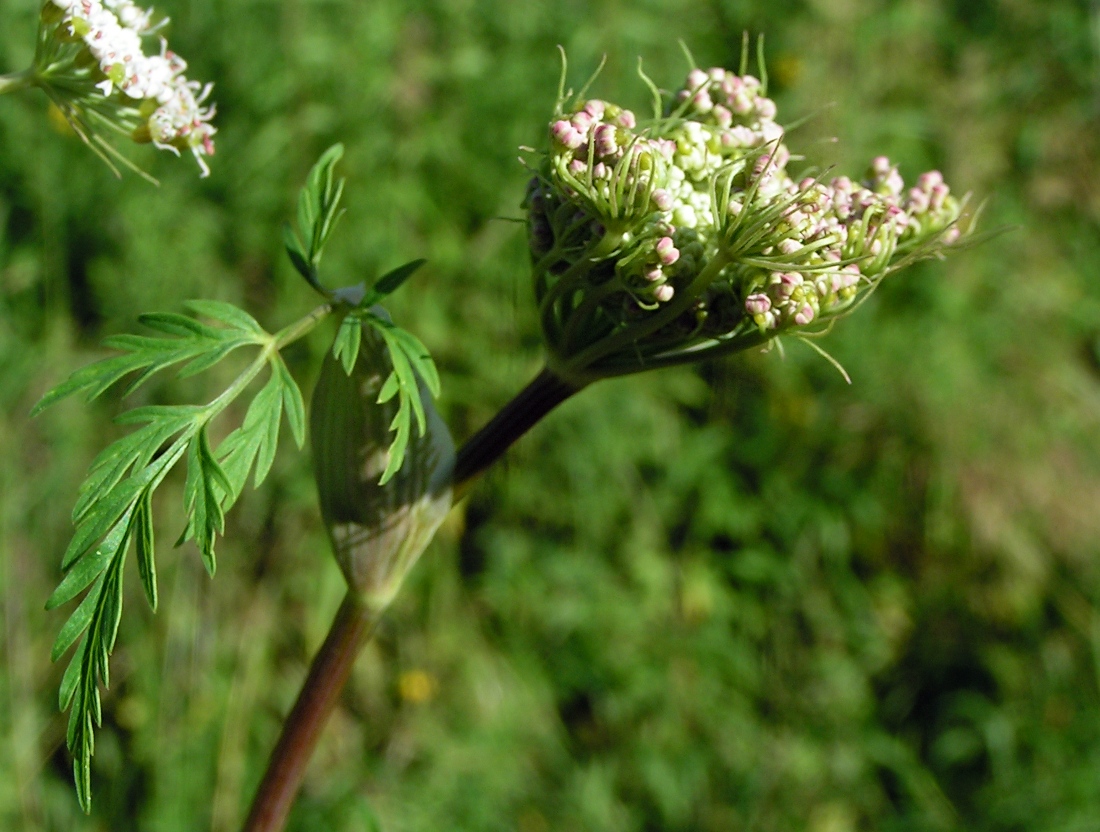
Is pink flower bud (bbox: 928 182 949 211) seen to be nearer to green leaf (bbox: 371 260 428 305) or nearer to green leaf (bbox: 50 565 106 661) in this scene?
green leaf (bbox: 371 260 428 305)

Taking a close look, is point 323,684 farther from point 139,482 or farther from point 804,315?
point 804,315

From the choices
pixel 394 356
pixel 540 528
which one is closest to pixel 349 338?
pixel 394 356

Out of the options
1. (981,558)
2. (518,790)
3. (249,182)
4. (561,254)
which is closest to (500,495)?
(518,790)

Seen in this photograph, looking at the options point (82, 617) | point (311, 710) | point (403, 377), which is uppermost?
point (403, 377)

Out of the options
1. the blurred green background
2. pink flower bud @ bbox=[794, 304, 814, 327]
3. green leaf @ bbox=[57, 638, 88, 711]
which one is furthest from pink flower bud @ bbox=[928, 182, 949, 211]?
the blurred green background

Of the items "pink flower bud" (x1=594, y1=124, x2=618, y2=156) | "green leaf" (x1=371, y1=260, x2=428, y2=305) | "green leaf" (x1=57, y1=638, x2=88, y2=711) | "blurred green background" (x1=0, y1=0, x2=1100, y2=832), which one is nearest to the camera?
"green leaf" (x1=57, y1=638, x2=88, y2=711)

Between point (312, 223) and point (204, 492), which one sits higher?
point (312, 223)

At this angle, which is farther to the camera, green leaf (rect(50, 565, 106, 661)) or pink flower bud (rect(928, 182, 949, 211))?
pink flower bud (rect(928, 182, 949, 211))

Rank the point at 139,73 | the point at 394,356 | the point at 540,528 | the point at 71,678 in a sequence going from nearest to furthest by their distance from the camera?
the point at 71,678 → the point at 394,356 → the point at 139,73 → the point at 540,528

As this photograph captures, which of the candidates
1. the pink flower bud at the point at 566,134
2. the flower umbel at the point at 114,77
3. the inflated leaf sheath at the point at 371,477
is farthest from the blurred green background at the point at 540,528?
the pink flower bud at the point at 566,134
